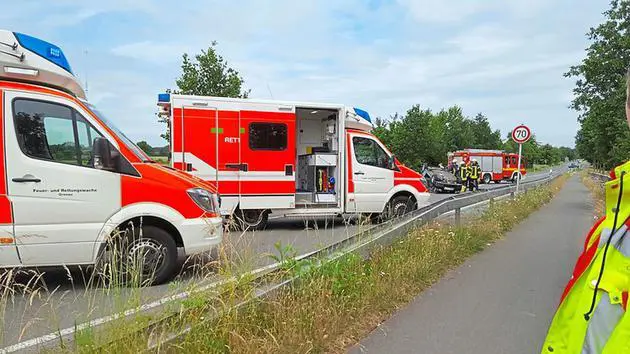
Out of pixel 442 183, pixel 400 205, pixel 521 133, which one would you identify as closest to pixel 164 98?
pixel 400 205

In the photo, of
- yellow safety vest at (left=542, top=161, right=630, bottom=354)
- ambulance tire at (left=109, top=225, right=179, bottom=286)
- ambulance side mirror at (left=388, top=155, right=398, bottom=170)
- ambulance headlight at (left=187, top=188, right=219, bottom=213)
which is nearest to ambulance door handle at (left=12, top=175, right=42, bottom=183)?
ambulance tire at (left=109, top=225, right=179, bottom=286)

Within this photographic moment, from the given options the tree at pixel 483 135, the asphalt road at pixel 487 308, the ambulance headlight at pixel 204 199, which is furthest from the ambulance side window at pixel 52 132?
the tree at pixel 483 135

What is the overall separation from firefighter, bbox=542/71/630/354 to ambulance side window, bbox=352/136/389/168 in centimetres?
984

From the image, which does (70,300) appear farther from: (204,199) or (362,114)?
(362,114)

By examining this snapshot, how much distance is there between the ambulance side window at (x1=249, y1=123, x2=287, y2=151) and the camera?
10586mm

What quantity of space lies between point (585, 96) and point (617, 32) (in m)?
2.49

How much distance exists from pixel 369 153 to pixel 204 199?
6366 millimetres

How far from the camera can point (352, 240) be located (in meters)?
5.50

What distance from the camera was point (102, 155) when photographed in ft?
18.2

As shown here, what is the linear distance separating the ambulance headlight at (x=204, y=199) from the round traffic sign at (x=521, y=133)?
1254cm

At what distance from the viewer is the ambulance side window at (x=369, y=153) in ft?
38.4

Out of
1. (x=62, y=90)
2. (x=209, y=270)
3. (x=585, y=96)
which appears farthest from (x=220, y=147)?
(x=585, y=96)

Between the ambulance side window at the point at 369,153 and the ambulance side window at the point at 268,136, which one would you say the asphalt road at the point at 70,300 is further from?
the ambulance side window at the point at 369,153

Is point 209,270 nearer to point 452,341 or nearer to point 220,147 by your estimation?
point 452,341
